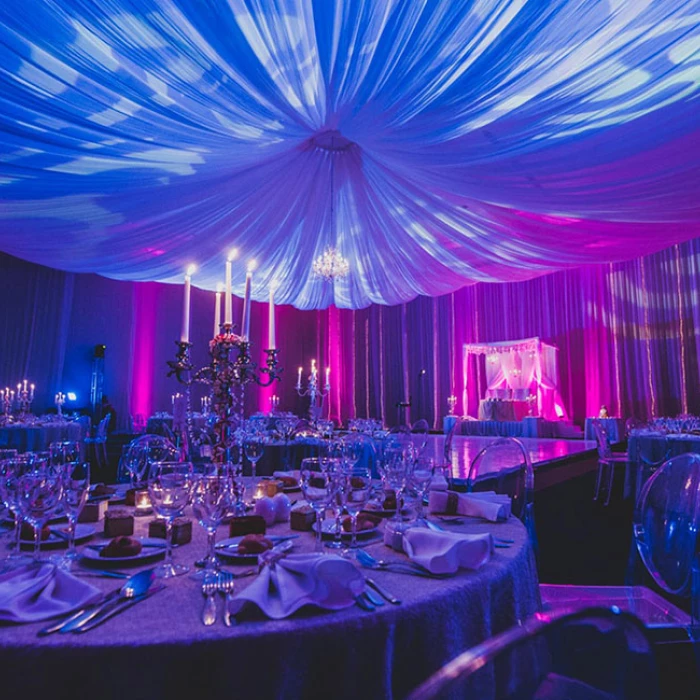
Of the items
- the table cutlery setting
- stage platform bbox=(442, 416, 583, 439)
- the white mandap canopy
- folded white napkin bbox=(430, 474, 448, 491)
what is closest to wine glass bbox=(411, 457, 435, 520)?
folded white napkin bbox=(430, 474, 448, 491)

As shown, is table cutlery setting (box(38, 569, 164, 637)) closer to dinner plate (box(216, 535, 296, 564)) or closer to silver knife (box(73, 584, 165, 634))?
silver knife (box(73, 584, 165, 634))

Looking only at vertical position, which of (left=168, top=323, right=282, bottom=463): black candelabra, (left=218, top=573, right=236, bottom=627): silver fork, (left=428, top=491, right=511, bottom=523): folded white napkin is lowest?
(left=218, top=573, right=236, bottom=627): silver fork

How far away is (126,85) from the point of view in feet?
13.3

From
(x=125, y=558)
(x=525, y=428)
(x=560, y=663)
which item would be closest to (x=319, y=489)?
(x=125, y=558)

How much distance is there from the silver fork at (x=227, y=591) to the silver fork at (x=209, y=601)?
1 centimetres

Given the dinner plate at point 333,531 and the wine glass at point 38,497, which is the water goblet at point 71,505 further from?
the dinner plate at point 333,531

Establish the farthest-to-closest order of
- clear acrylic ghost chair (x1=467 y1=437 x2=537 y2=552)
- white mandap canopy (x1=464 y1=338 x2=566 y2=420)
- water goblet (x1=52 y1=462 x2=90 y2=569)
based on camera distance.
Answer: white mandap canopy (x1=464 y1=338 x2=566 y2=420) < clear acrylic ghost chair (x1=467 y1=437 x2=537 y2=552) < water goblet (x1=52 y1=462 x2=90 y2=569)

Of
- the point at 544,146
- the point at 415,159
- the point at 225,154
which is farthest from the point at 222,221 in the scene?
the point at 544,146

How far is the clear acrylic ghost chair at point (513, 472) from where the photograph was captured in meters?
2.14

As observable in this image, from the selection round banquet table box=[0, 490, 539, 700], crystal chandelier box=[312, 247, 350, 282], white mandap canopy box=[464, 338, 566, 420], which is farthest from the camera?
white mandap canopy box=[464, 338, 566, 420]

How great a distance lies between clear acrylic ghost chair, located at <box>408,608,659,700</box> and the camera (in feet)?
1.52

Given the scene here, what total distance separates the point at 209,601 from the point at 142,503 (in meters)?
0.91

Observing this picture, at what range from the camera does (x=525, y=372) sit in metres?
11.8

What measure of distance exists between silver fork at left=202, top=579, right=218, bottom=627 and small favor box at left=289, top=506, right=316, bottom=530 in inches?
17.6
